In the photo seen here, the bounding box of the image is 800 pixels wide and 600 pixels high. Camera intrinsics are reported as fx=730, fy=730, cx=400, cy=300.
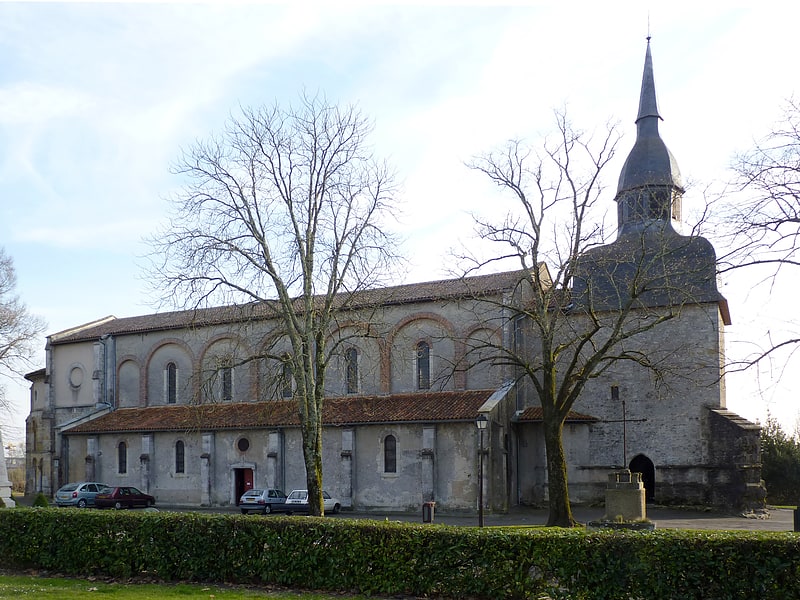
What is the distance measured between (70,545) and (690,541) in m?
11.0

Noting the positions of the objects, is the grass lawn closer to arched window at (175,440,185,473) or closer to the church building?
the church building

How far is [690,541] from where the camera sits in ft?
33.0

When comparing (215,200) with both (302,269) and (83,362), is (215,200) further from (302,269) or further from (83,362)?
(83,362)

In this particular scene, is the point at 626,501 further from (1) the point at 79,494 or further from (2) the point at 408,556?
(1) the point at 79,494

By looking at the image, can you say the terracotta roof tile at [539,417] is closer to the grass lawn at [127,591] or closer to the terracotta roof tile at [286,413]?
the terracotta roof tile at [286,413]

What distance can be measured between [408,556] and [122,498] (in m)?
26.4

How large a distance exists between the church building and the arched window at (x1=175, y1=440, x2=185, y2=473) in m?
0.07

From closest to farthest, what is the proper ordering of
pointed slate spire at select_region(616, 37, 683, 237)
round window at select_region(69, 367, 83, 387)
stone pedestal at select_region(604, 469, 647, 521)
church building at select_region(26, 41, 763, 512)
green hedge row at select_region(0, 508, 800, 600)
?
green hedge row at select_region(0, 508, 800, 600), stone pedestal at select_region(604, 469, 647, 521), church building at select_region(26, 41, 763, 512), pointed slate spire at select_region(616, 37, 683, 237), round window at select_region(69, 367, 83, 387)

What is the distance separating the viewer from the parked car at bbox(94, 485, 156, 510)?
109ft

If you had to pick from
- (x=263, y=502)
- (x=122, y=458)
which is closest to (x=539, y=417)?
(x=263, y=502)

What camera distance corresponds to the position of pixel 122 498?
33.7 m

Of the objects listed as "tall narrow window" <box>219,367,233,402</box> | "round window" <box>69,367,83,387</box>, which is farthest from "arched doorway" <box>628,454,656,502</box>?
"round window" <box>69,367,83,387</box>

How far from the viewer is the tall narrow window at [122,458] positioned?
3769cm

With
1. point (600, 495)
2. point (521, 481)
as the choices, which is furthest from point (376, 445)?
point (600, 495)
